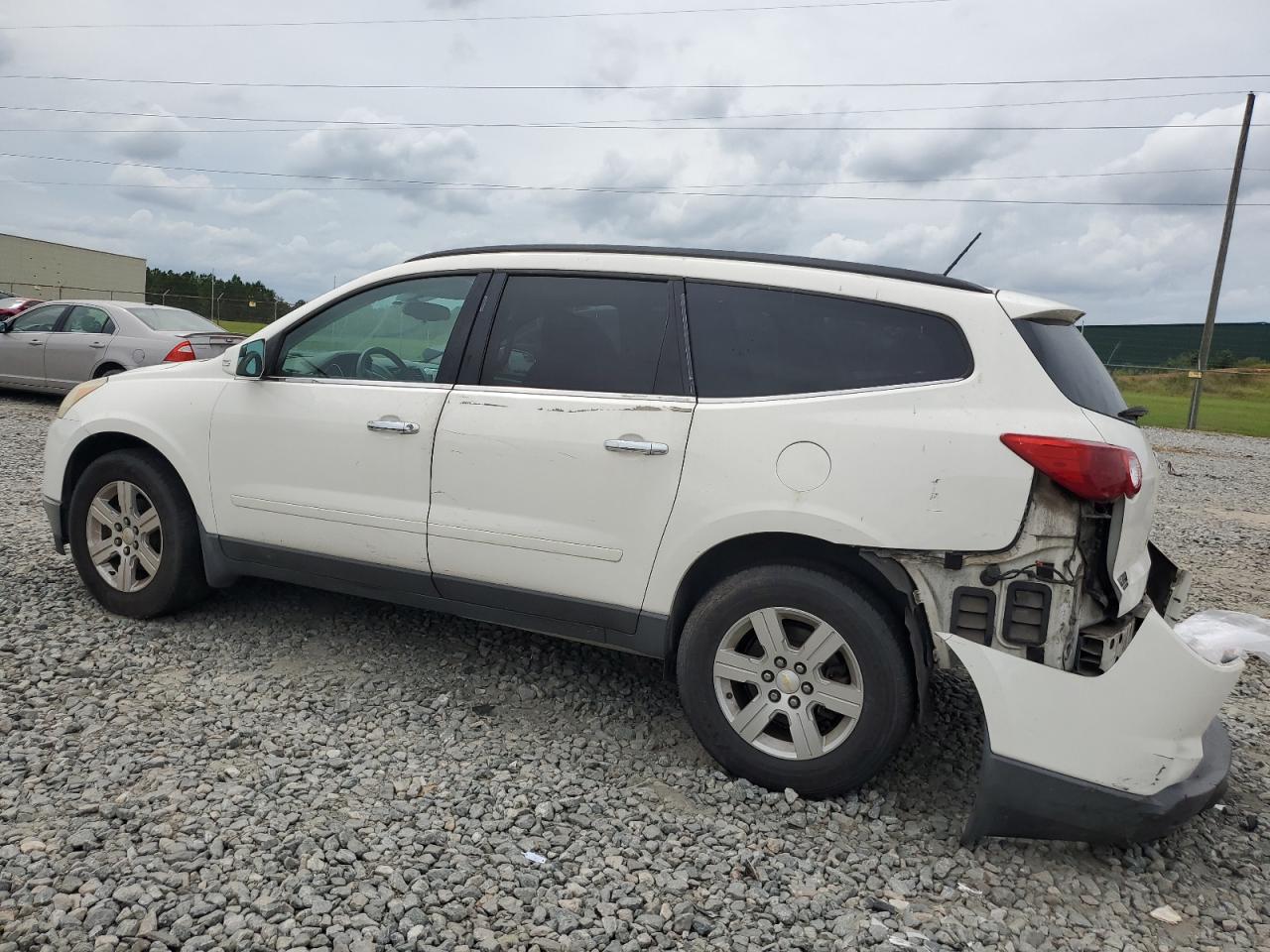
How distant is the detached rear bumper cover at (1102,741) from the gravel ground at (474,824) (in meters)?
0.25

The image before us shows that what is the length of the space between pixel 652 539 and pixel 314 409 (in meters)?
1.65

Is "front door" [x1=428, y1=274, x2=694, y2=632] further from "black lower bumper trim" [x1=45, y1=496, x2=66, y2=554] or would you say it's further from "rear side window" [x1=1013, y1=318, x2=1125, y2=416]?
"black lower bumper trim" [x1=45, y1=496, x2=66, y2=554]

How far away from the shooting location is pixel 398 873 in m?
2.65

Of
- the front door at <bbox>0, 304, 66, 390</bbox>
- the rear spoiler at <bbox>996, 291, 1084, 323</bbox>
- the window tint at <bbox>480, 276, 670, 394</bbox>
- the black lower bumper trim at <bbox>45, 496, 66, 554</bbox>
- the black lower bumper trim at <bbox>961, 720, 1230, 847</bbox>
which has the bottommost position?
the black lower bumper trim at <bbox>961, 720, 1230, 847</bbox>

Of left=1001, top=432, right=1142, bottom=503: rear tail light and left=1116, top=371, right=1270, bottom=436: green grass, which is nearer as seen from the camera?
left=1001, top=432, right=1142, bottom=503: rear tail light

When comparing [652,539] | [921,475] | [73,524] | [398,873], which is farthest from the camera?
[73,524]

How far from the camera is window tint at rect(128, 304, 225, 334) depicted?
11.8m

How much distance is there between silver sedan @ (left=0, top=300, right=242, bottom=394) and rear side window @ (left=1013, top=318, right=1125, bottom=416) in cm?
1028

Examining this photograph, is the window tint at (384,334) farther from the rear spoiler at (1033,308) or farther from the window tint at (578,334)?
the rear spoiler at (1033,308)

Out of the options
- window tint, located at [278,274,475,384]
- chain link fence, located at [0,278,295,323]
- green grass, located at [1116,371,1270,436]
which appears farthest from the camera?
chain link fence, located at [0,278,295,323]

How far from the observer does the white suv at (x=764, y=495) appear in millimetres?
2781

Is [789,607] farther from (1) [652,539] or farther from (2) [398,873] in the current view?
(2) [398,873]

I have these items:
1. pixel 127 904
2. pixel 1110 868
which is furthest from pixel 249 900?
pixel 1110 868

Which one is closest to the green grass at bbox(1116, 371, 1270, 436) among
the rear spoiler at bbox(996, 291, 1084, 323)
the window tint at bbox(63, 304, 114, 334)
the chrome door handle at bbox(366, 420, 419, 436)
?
the window tint at bbox(63, 304, 114, 334)
